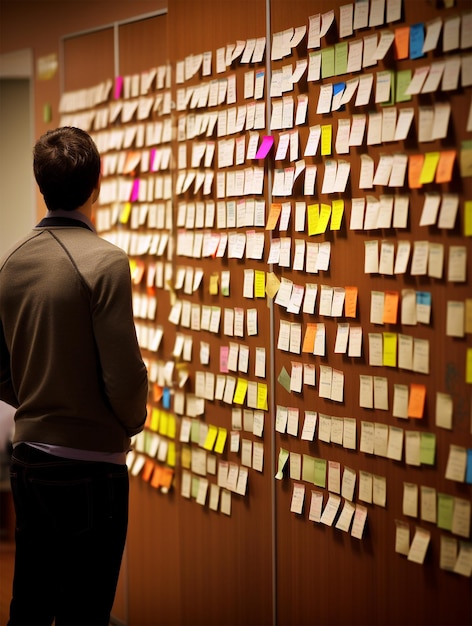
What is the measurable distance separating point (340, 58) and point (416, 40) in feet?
0.98

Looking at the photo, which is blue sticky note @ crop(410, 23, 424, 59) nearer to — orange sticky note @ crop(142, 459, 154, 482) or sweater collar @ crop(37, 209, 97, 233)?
sweater collar @ crop(37, 209, 97, 233)

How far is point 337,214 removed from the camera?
2.40 metres

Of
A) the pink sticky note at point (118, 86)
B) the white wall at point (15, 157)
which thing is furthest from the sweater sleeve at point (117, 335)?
the white wall at point (15, 157)

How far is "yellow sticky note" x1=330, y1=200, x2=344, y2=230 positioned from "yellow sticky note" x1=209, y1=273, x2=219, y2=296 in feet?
2.19

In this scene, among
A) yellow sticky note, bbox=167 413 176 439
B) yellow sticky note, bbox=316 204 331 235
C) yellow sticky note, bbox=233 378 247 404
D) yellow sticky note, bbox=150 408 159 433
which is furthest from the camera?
yellow sticky note, bbox=150 408 159 433

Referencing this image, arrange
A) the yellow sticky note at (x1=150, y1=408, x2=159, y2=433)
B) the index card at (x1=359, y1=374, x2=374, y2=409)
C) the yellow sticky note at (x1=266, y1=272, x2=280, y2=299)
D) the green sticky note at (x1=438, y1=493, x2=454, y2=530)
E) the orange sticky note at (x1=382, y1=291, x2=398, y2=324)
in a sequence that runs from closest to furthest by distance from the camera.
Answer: the green sticky note at (x1=438, y1=493, x2=454, y2=530)
the orange sticky note at (x1=382, y1=291, x2=398, y2=324)
the index card at (x1=359, y1=374, x2=374, y2=409)
the yellow sticky note at (x1=266, y1=272, x2=280, y2=299)
the yellow sticky note at (x1=150, y1=408, x2=159, y2=433)

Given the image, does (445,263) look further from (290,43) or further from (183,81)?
(183,81)

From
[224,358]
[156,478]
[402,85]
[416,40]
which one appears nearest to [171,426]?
[156,478]

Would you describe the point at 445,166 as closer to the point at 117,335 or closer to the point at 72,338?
the point at 117,335

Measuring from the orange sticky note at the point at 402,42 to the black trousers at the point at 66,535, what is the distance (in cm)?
128

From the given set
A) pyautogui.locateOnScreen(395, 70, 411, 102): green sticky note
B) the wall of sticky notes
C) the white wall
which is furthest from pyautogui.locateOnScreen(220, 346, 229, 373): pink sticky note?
the white wall

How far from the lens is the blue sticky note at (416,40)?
2098 mm

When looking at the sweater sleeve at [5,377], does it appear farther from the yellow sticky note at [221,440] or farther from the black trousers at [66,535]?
the yellow sticky note at [221,440]

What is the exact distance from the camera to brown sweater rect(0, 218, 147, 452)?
2.10 meters
